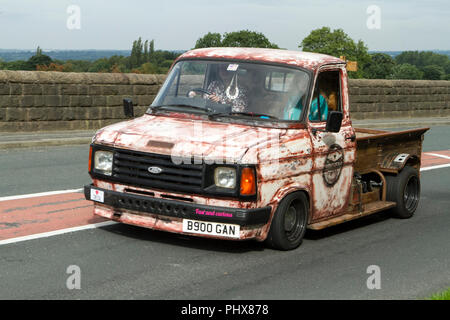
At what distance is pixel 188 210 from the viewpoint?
6859mm

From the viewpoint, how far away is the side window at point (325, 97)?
26.0 ft

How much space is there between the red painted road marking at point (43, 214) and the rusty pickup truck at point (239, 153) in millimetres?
831

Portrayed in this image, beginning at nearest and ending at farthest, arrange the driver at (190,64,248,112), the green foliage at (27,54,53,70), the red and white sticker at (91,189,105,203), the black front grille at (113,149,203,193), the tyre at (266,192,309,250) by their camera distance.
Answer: the black front grille at (113,149,203,193)
the tyre at (266,192,309,250)
the red and white sticker at (91,189,105,203)
the driver at (190,64,248,112)
the green foliage at (27,54,53,70)

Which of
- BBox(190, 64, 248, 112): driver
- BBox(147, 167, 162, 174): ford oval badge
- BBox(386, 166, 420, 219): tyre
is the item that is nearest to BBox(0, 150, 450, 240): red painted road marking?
BBox(147, 167, 162, 174): ford oval badge

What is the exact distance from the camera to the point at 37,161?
45.8ft

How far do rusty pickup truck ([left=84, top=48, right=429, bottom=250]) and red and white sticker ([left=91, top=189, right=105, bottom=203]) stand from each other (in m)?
0.02

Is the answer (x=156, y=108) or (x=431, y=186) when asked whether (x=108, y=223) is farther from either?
(x=431, y=186)

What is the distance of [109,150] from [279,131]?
5.50ft

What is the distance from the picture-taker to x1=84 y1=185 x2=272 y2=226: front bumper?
6777 mm

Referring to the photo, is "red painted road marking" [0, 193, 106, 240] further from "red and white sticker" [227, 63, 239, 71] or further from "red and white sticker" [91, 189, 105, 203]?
"red and white sticker" [227, 63, 239, 71]

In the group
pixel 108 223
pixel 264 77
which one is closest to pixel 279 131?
pixel 264 77

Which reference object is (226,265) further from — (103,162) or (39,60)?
(39,60)

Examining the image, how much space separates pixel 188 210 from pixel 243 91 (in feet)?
5.23

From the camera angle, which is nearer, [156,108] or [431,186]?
[156,108]
